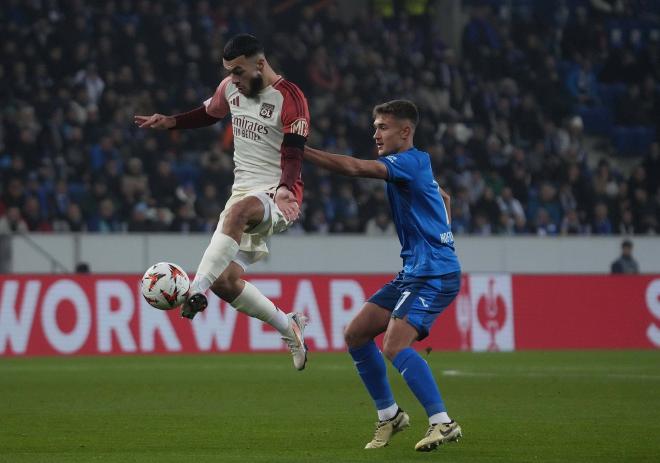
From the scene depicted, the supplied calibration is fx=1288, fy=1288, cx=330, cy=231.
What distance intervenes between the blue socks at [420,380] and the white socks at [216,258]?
4.99 ft

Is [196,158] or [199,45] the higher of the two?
[199,45]

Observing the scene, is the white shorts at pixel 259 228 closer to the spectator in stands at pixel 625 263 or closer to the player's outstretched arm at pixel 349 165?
the player's outstretched arm at pixel 349 165

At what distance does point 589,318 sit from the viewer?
19.9 m

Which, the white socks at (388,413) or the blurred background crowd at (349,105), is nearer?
the white socks at (388,413)

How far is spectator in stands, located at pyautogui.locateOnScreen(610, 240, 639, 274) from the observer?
21500 mm

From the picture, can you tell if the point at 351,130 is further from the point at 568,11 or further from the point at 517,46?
the point at 568,11

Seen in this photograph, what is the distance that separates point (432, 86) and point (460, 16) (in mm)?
2971

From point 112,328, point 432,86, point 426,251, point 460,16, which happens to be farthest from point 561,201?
point 426,251

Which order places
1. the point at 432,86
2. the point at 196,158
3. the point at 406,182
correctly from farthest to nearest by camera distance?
1. the point at 432,86
2. the point at 196,158
3. the point at 406,182

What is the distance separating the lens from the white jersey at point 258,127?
30.3 ft

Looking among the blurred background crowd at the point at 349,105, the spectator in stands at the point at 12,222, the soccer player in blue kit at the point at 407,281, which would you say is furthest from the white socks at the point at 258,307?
the blurred background crowd at the point at 349,105

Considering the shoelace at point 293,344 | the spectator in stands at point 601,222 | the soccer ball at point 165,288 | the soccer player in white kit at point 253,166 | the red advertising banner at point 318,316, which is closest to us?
the soccer ball at point 165,288

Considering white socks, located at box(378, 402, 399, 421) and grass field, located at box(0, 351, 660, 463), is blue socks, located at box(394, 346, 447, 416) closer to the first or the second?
grass field, located at box(0, 351, 660, 463)

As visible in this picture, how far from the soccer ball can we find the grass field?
89cm
